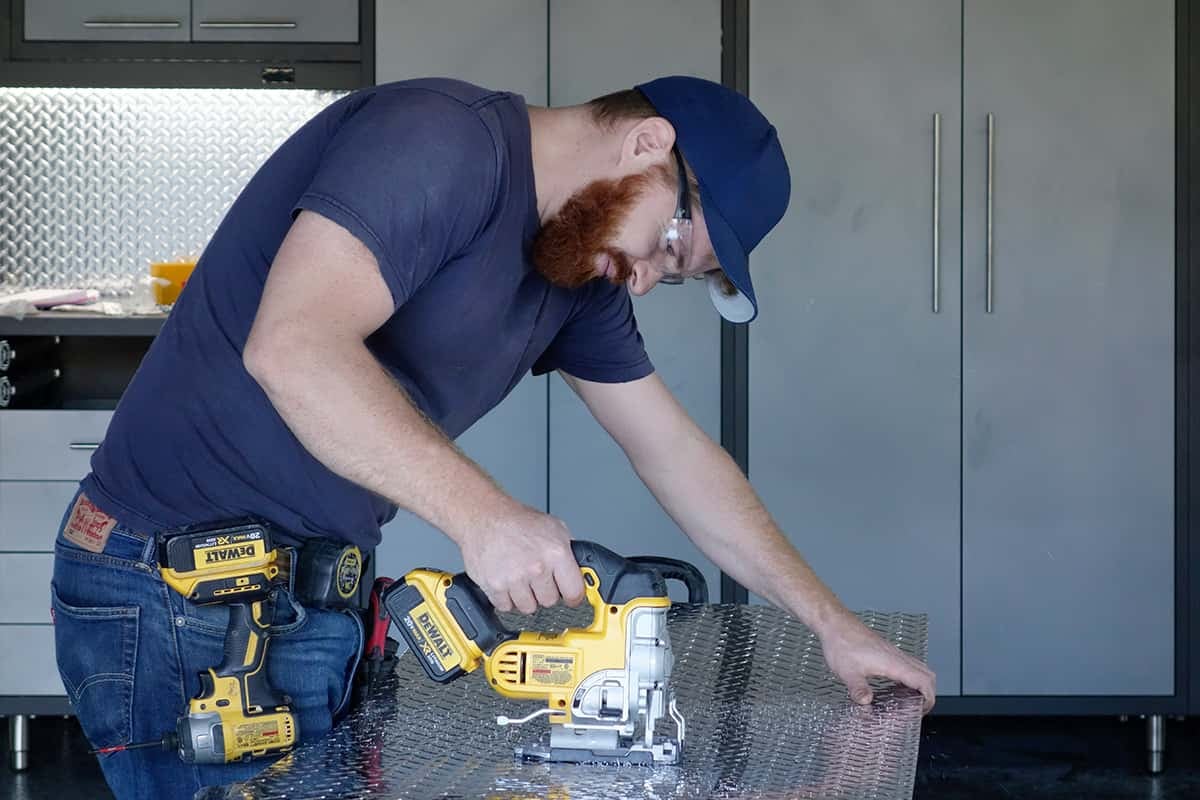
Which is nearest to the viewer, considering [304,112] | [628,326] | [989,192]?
[628,326]

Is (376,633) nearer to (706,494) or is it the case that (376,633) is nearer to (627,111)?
(706,494)

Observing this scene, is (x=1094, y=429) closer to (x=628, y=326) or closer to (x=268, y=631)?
(x=628, y=326)

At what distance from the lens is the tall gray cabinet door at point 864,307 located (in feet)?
11.8

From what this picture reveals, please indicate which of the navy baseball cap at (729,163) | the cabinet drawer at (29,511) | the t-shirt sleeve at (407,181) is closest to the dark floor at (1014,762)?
the cabinet drawer at (29,511)

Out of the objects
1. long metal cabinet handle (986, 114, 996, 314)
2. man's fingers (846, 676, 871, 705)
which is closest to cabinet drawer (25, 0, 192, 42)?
long metal cabinet handle (986, 114, 996, 314)

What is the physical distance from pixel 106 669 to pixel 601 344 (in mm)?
752

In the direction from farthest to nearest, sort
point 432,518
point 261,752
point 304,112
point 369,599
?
point 304,112, point 369,599, point 261,752, point 432,518

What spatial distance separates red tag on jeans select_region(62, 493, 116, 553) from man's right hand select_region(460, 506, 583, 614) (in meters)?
0.50

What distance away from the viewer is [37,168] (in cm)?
402

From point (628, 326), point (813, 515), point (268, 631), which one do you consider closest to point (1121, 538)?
point (813, 515)

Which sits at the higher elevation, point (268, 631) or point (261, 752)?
point (268, 631)

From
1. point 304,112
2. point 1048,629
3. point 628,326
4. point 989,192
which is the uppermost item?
point 304,112

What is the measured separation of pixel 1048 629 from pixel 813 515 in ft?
2.20

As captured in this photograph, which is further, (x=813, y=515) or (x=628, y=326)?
(x=813, y=515)
